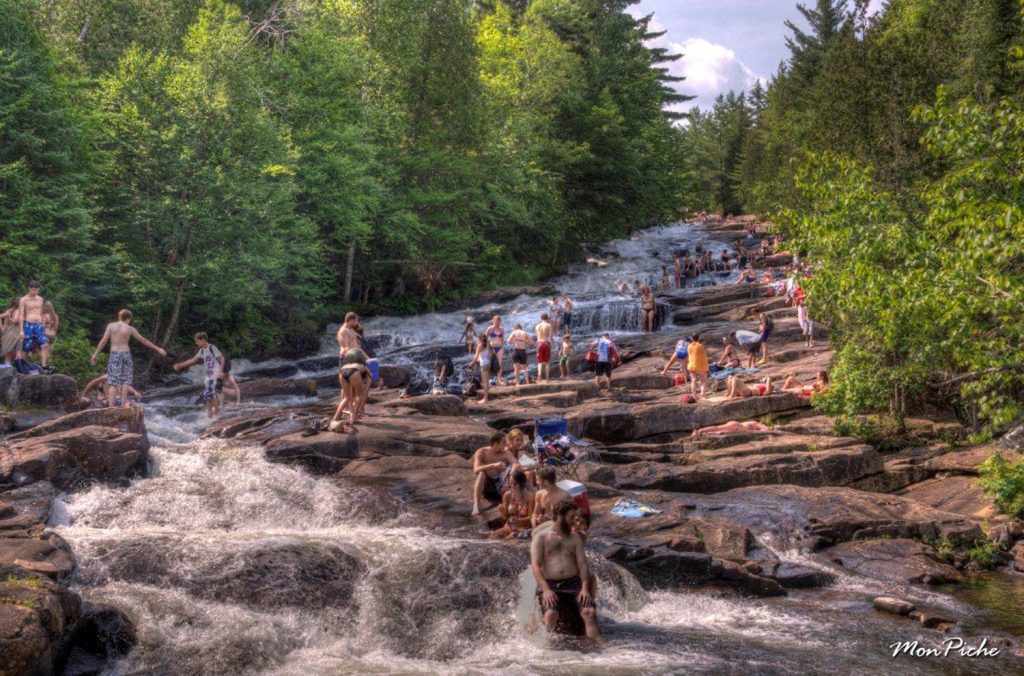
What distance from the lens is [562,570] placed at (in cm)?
933

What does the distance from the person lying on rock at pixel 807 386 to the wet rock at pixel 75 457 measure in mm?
13665

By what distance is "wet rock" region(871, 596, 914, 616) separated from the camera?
1133cm

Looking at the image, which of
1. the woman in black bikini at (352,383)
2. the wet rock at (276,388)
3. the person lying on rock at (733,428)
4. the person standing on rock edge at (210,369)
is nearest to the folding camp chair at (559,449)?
the person lying on rock at (733,428)

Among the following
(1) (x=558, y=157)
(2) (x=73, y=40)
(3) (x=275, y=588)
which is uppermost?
(2) (x=73, y=40)

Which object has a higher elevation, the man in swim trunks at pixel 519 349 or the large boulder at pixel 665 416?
the man in swim trunks at pixel 519 349

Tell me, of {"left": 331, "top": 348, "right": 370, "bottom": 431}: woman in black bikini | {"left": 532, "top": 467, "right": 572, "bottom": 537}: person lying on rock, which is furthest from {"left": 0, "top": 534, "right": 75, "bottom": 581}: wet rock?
{"left": 331, "top": 348, "right": 370, "bottom": 431}: woman in black bikini

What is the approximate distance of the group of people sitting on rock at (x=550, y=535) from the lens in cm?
931

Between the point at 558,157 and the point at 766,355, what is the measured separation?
77.8 feet

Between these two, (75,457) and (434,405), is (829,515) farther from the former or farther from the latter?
(75,457)

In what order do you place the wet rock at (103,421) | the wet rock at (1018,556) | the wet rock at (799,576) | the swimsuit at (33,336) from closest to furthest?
the wet rock at (799,576), the wet rock at (1018,556), the wet rock at (103,421), the swimsuit at (33,336)

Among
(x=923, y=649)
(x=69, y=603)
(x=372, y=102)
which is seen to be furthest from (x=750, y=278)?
(x=69, y=603)

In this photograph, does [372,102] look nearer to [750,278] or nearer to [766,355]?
[750,278]

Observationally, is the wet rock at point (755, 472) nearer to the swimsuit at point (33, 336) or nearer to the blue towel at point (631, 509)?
the blue towel at point (631, 509)

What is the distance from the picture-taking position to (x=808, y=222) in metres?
14.4
